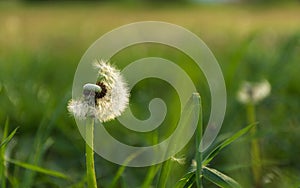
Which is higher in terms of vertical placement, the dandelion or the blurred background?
the blurred background

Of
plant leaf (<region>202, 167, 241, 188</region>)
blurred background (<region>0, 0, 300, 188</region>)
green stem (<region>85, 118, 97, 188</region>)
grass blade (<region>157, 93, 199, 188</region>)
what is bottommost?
green stem (<region>85, 118, 97, 188</region>)

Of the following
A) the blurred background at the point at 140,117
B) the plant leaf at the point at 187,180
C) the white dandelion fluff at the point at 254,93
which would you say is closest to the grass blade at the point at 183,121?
the plant leaf at the point at 187,180

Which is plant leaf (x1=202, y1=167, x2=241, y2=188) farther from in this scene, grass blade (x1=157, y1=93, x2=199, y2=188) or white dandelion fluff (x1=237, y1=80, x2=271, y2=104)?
white dandelion fluff (x1=237, y1=80, x2=271, y2=104)

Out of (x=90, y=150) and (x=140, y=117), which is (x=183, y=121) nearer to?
(x=90, y=150)

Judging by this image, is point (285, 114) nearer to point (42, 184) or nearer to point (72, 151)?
point (72, 151)

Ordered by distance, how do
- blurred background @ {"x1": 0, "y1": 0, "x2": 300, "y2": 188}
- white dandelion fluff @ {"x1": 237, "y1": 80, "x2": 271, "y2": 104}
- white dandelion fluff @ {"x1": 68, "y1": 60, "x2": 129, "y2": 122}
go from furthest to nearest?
white dandelion fluff @ {"x1": 237, "y1": 80, "x2": 271, "y2": 104}
blurred background @ {"x1": 0, "y1": 0, "x2": 300, "y2": 188}
white dandelion fluff @ {"x1": 68, "y1": 60, "x2": 129, "y2": 122}

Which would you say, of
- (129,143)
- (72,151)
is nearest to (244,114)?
(129,143)

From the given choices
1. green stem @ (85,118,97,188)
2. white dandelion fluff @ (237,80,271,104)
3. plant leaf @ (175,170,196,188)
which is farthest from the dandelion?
white dandelion fluff @ (237,80,271,104)

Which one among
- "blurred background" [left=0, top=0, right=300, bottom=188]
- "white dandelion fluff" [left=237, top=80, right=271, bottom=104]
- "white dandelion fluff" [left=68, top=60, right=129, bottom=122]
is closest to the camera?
"white dandelion fluff" [left=68, top=60, right=129, bottom=122]
